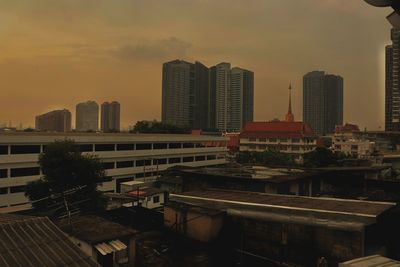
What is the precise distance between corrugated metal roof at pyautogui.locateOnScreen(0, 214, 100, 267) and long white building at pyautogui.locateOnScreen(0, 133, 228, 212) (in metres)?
17.8

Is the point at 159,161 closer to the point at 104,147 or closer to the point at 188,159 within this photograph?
the point at 188,159

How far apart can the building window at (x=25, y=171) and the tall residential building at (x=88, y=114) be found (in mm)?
64741

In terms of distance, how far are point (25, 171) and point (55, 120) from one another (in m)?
53.8

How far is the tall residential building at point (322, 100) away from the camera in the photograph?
308 feet

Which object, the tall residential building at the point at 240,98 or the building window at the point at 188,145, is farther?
the tall residential building at the point at 240,98

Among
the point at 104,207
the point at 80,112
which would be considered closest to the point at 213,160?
the point at 104,207

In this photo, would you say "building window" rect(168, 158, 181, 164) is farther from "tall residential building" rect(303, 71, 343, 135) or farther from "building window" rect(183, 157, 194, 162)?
"tall residential building" rect(303, 71, 343, 135)

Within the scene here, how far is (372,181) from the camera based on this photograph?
1741 centimetres

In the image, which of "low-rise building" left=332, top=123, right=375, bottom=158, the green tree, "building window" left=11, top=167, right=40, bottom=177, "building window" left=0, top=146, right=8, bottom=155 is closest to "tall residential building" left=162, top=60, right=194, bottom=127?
"low-rise building" left=332, top=123, right=375, bottom=158

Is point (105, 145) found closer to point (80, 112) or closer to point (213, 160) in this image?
point (213, 160)

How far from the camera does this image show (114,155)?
28594mm

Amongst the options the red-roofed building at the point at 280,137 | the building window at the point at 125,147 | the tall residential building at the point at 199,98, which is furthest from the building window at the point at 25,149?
the tall residential building at the point at 199,98

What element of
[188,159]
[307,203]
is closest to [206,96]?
[188,159]

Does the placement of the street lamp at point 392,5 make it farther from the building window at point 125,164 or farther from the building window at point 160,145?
the building window at point 160,145
